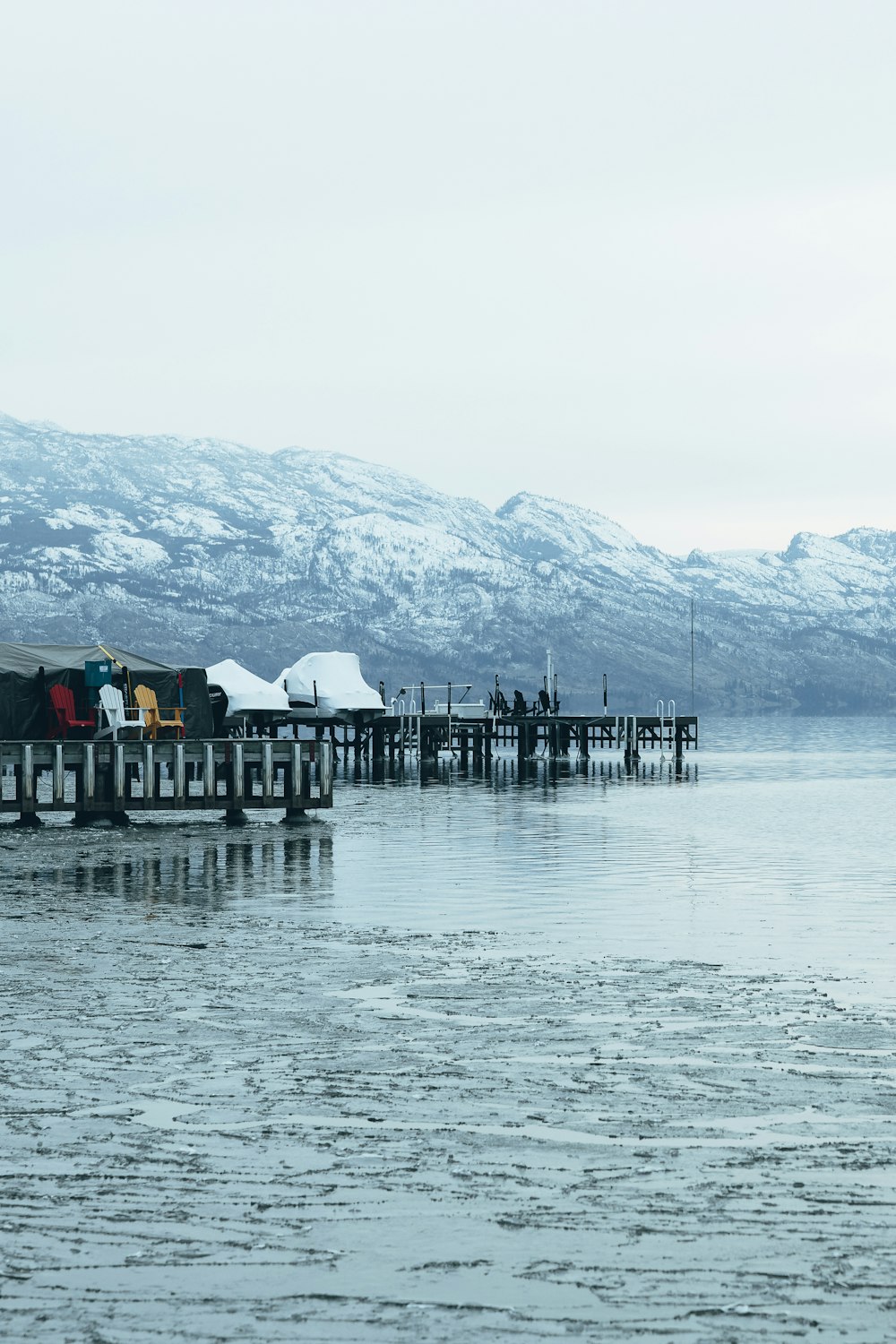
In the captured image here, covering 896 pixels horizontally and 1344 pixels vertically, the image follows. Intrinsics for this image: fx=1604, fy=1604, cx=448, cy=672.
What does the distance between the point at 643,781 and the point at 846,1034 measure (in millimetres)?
65979

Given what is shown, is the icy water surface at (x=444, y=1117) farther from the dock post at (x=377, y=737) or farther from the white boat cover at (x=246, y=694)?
the dock post at (x=377, y=737)

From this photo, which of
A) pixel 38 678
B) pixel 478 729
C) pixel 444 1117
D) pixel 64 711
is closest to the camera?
pixel 444 1117

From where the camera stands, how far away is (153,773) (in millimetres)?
40500

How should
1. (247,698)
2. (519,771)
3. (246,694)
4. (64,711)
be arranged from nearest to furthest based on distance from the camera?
(64,711), (519,771), (247,698), (246,694)

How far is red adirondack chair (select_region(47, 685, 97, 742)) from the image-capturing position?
4753cm

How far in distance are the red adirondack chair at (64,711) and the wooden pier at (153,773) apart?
5.00 meters

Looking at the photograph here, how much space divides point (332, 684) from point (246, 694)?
7.93 metres

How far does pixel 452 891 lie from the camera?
30266mm

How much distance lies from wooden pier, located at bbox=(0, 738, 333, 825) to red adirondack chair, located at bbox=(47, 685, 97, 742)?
5.00 metres

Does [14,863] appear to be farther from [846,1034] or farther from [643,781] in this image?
[643,781]

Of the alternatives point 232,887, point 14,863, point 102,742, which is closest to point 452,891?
point 232,887

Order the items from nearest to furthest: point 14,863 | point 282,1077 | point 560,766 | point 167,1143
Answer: point 167,1143, point 282,1077, point 14,863, point 560,766

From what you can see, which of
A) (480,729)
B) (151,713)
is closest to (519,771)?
(480,729)

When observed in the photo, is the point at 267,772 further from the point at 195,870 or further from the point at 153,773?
the point at 195,870
